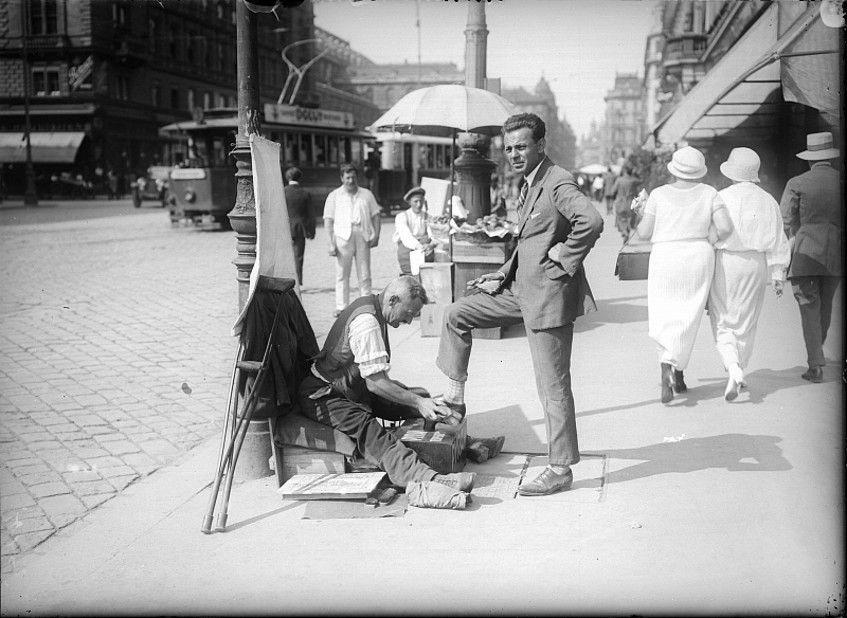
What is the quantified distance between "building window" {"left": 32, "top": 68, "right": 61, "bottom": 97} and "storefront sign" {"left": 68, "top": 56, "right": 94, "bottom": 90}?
914 millimetres

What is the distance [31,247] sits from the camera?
62.4ft

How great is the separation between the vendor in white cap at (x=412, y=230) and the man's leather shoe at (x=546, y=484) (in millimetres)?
6225

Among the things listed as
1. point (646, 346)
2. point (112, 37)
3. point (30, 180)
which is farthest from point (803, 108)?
point (112, 37)

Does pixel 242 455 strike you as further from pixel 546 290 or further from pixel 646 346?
pixel 646 346

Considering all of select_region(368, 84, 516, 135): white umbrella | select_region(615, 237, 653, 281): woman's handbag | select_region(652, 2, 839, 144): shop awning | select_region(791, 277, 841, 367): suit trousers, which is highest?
select_region(652, 2, 839, 144): shop awning

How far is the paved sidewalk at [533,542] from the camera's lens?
11.2ft

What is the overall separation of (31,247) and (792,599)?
739 inches

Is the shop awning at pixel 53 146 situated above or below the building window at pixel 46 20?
below

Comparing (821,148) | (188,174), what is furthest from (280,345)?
(188,174)

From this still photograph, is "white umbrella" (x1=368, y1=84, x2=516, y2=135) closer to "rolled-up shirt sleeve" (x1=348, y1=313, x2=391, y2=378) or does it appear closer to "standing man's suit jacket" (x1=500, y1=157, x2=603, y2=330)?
"standing man's suit jacket" (x1=500, y1=157, x2=603, y2=330)

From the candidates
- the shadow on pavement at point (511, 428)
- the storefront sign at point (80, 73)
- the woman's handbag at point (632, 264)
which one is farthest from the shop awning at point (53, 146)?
the shadow on pavement at point (511, 428)

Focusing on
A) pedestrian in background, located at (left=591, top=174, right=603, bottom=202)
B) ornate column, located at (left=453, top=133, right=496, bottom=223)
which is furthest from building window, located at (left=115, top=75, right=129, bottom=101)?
ornate column, located at (left=453, top=133, right=496, bottom=223)

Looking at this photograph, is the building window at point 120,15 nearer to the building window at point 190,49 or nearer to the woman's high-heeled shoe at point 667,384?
the building window at point 190,49

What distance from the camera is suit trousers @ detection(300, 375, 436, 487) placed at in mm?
4578
